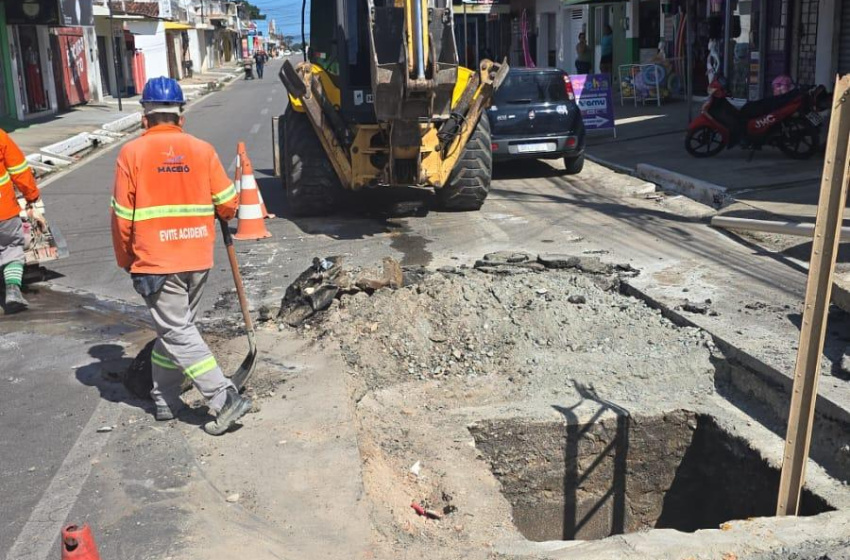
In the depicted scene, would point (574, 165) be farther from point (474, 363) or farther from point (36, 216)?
point (474, 363)

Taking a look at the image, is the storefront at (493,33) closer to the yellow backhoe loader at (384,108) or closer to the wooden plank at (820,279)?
the yellow backhoe loader at (384,108)

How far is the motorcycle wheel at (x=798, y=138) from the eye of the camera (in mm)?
13578

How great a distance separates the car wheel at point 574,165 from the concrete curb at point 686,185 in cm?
89

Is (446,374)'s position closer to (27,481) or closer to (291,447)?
(291,447)

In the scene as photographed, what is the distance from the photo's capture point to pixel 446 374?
670 cm

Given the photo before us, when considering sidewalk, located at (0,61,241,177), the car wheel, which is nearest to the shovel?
the car wheel

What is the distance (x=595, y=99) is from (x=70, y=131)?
14.3 meters

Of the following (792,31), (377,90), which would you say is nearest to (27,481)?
(377,90)

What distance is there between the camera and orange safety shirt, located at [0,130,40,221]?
8.00 m

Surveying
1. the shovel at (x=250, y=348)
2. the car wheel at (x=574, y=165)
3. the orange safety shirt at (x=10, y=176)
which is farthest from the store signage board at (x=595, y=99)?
the shovel at (x=250, y=348)

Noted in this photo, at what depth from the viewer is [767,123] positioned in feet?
45.2

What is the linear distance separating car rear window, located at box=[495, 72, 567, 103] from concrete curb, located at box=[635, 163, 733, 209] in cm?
177

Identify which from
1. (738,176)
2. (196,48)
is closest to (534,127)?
(738,176)

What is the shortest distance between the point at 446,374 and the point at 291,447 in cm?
177
